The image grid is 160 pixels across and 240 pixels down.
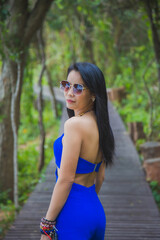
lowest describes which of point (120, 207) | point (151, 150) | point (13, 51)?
point (120, 207)

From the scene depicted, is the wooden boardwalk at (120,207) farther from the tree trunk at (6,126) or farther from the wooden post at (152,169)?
the tree trunk at (6,126)

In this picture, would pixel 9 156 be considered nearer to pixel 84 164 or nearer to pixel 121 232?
pixel 121 232

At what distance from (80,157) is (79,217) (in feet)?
1.04

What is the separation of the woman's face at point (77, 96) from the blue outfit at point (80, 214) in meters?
0.23

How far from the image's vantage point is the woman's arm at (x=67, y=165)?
4.99 feet

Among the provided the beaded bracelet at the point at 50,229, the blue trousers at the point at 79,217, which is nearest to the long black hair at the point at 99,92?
the blue trousers at the point at 79,217

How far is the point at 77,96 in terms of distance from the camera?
1666 mm

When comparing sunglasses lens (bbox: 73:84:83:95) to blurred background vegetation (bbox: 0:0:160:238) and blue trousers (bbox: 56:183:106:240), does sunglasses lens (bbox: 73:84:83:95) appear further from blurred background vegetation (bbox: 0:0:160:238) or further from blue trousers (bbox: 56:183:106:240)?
blurred background vegetation (bbox: 0:0:160:238)

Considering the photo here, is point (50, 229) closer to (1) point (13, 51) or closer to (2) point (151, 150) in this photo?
(1) point (13, 51)

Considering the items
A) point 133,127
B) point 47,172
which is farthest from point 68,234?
point 133,127

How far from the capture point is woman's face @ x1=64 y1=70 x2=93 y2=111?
166 cm

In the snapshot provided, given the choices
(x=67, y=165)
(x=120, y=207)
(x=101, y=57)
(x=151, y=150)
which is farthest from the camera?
(x=101, y=57)

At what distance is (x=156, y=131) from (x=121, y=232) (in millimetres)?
5373

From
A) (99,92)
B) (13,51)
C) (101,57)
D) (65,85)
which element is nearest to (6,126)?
(13,51)
